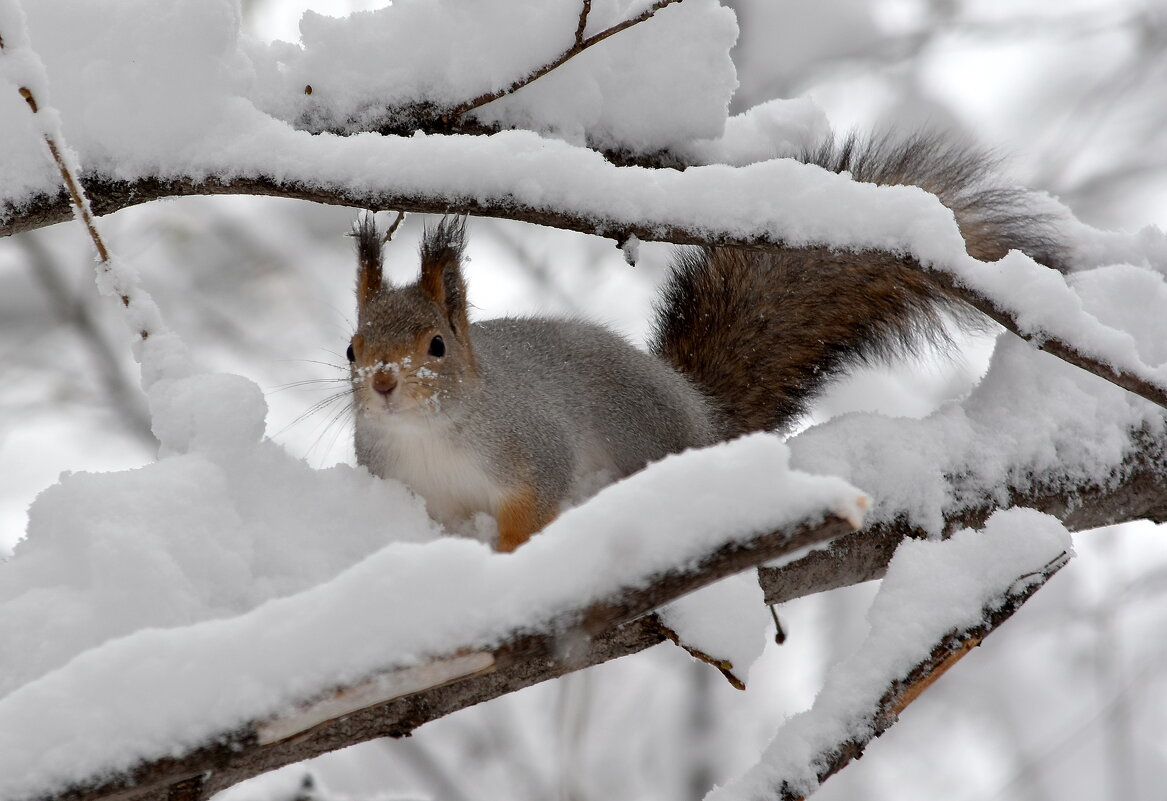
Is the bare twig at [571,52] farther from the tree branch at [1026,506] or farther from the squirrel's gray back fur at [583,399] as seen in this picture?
the tree branch at [1026,506]

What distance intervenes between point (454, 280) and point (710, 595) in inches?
38.8

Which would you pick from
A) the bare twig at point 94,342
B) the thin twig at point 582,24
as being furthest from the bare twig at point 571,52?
the bare twig at point 94,342

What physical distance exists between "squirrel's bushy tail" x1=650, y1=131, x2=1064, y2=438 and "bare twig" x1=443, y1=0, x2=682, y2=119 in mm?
671

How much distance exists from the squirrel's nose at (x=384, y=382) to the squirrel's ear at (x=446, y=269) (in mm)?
254

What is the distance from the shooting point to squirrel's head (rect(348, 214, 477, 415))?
2006mm

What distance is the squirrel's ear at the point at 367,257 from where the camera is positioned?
2125 mm

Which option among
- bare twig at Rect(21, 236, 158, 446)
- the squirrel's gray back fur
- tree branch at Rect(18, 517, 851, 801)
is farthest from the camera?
bare twig at Rect(21, 236, 158, 446)

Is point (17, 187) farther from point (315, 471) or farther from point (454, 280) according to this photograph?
point (454, 280)

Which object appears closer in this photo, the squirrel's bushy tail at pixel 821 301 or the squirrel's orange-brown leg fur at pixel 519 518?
the squirrel's orange-brown leg fur at pixel 519 518

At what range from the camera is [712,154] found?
2.06m

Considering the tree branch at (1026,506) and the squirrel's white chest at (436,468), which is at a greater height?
the squirrel's white chest at (436,468)

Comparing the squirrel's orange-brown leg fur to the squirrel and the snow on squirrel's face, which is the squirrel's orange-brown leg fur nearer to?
the squirrel

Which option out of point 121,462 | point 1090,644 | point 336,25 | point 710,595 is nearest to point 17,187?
point 336,25

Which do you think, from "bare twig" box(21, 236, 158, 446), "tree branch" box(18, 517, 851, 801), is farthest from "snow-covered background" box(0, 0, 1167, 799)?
"tree branch" box(18, 517, 851, 801)
